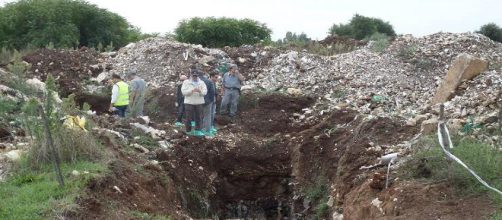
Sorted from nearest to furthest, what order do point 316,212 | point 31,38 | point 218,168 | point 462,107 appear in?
point 316,212, point 462,107, point 218,168, point 31,38

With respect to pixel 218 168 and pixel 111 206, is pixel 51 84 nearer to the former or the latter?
pixel 111 206

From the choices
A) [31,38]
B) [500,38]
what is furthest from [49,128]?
[500,38]

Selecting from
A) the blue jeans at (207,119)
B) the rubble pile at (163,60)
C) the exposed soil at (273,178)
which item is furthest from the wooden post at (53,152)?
the rubble pile at (163,60)

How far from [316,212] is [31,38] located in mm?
20104

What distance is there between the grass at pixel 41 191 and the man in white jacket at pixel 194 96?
11.5 feet

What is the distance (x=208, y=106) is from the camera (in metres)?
11.9

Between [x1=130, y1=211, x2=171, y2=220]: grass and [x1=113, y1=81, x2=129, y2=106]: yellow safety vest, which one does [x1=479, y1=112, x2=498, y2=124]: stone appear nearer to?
[x1=130, y1=211, x2=171, y2=220]: grass

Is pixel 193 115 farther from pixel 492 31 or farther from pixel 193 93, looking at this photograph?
pixel 492 31

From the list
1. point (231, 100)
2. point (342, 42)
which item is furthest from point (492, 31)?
point (231, 100)

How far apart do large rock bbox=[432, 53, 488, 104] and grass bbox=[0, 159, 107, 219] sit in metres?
6.78

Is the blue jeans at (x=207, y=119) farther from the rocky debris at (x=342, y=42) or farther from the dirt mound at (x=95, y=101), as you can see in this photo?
the rocky debris at (x=342, y=42)

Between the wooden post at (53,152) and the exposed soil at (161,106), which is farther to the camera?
the exposed soil at (161,106)

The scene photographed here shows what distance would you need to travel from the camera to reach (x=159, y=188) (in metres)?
8.78

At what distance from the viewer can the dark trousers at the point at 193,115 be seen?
1165 centimetres
